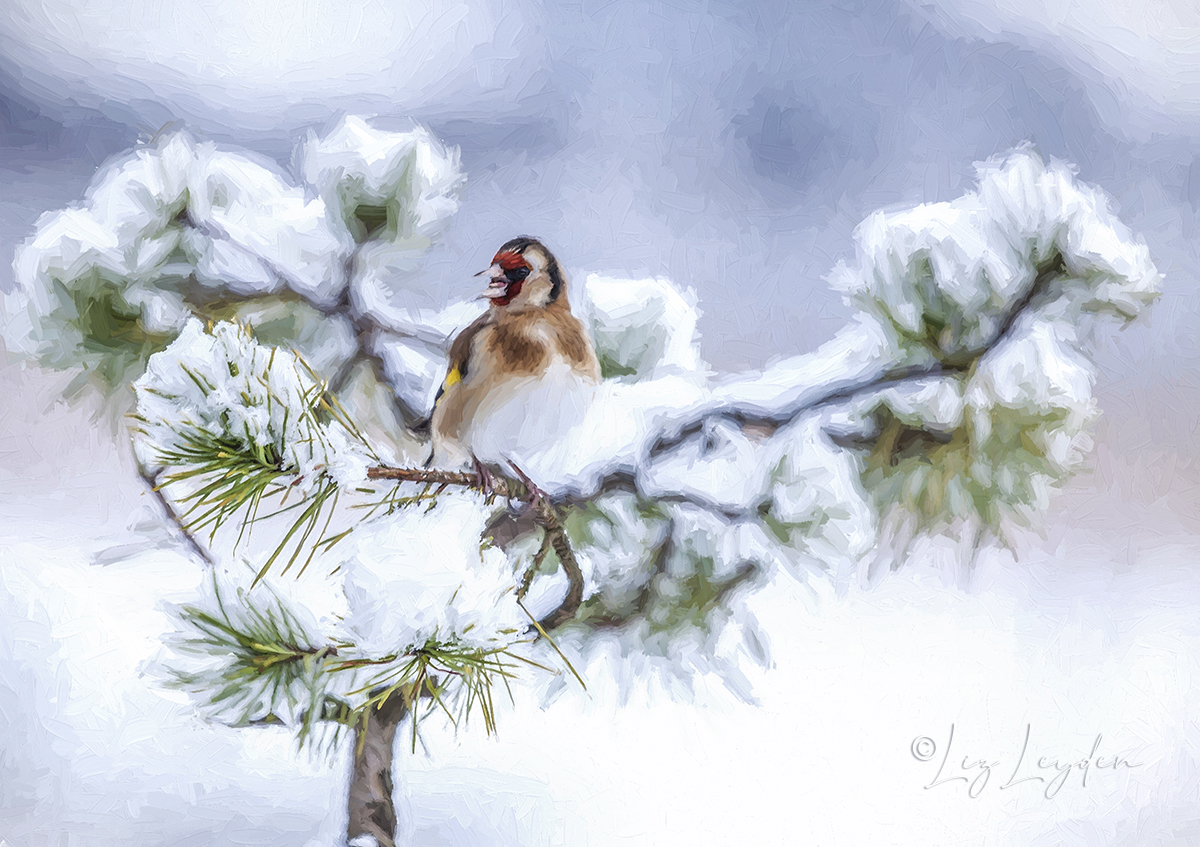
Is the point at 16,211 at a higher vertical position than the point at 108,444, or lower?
higher

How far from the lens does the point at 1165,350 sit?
55cm

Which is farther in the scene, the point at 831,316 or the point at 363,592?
the point at 831,316

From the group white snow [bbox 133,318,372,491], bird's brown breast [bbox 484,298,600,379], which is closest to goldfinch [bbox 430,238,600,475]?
bird's brown breast [bbox 484,298,600,379]

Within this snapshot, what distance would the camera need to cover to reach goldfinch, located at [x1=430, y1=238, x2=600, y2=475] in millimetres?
487

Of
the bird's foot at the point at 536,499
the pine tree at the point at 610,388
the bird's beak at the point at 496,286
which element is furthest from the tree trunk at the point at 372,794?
the bird's beak at the point at 496,286

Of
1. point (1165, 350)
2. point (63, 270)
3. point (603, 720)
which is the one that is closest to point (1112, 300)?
point (1165, 350)

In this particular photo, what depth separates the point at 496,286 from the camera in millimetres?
519

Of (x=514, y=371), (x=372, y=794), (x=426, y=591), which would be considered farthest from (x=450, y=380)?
(x=372, y=794)

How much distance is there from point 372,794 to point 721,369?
0.40 metres

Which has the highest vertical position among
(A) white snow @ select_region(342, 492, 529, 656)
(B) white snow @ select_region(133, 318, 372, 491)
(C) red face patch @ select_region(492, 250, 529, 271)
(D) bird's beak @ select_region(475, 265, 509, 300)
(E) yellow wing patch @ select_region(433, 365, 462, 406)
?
(C) red face patch @ select_region(492, 250, 529, 271)

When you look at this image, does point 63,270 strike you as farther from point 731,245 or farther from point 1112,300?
point 1112,300

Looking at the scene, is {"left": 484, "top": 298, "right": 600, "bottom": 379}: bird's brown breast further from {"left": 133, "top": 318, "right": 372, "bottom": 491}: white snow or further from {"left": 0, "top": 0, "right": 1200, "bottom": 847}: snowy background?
{"left": 133, "top": 318, "right": 372, "bottom": 491}: white snow

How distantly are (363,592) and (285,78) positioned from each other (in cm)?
42

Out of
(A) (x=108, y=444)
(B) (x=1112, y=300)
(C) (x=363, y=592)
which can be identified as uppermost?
(B) (x=1112, y=300)
